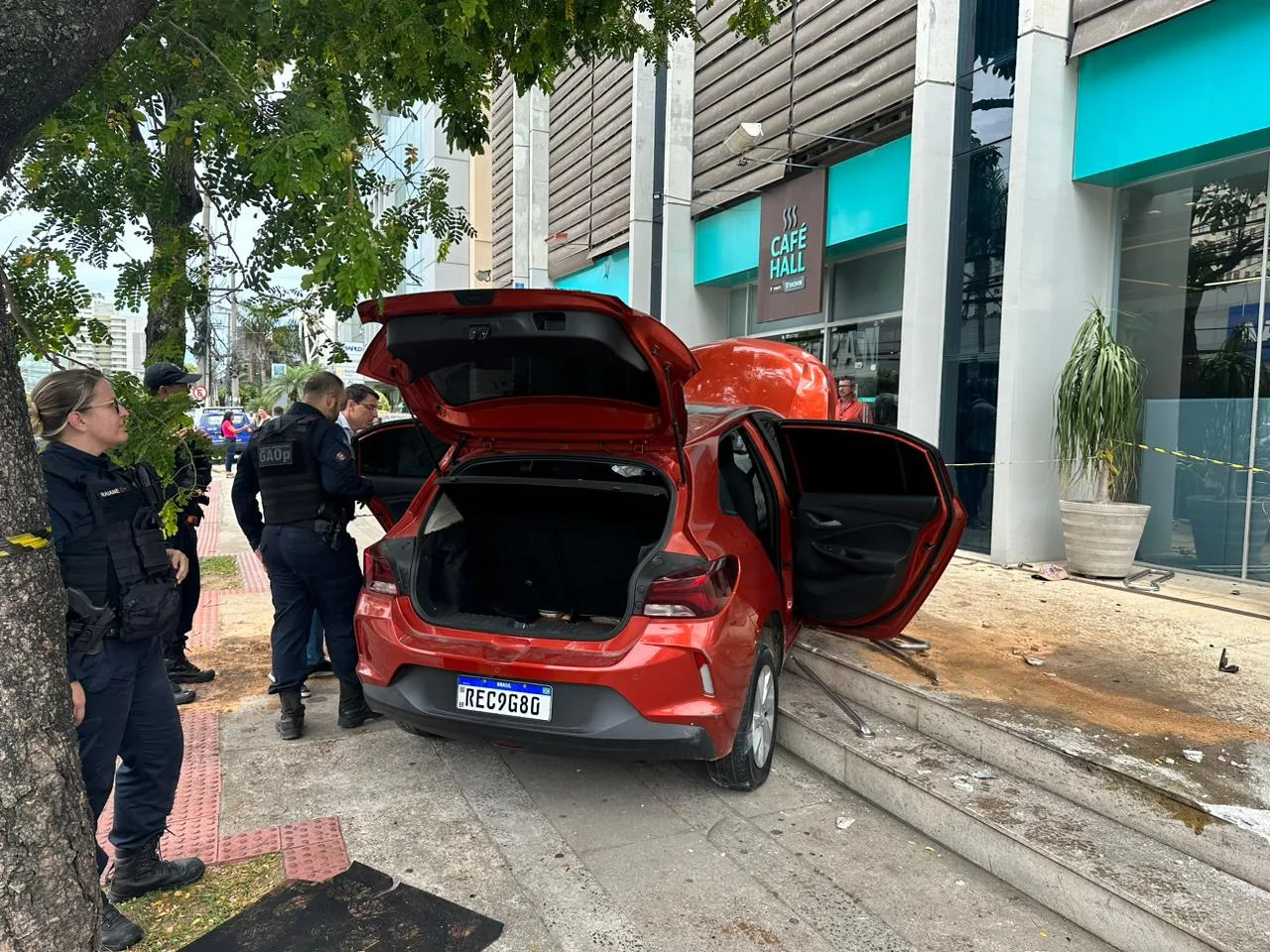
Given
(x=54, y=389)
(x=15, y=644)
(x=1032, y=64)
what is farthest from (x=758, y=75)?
(x=15, y=644)

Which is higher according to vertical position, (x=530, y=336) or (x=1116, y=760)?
(x=530, y=336)

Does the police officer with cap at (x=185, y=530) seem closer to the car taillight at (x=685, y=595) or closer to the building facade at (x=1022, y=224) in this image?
the car taillight at (x=685, y=595)

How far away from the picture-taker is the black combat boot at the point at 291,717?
428cm

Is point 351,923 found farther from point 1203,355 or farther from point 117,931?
point 1203,355

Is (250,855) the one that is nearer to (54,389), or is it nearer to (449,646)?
(449,646)

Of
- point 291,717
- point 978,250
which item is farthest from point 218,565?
point 978,250

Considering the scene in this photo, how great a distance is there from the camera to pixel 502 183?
68.7 feet

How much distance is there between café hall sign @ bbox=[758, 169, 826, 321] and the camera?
998 cm

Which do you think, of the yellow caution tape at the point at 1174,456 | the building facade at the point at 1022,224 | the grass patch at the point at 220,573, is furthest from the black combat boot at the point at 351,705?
the building facade at the point at 1022,224

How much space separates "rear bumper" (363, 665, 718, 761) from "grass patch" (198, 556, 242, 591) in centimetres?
546

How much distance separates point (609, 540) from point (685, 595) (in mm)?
1057

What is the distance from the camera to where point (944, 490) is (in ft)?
12.9

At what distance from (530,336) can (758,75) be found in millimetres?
9058

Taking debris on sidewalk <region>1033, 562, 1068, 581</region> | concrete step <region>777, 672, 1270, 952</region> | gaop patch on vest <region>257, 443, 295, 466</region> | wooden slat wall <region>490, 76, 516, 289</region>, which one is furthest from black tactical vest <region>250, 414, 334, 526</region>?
wooden slat wall <region>490, 76, 516, 289</region>
